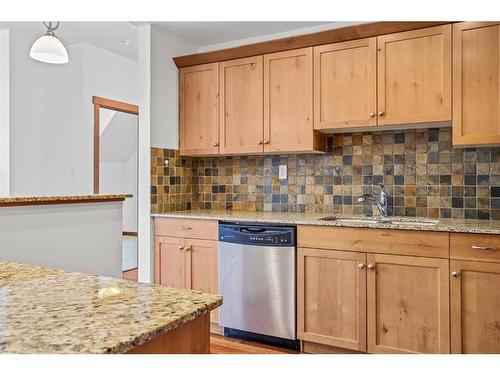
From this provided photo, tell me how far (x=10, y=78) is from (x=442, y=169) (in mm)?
3668

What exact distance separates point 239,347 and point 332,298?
74cm

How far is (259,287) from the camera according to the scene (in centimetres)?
284

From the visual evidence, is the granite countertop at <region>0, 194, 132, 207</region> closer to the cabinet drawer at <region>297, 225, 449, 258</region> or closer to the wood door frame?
the cabinet drawer at <region>297, 225, 449, 258</region>

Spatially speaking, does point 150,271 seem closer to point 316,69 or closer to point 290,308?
point 290,308

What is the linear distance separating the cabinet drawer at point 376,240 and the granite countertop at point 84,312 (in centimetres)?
182

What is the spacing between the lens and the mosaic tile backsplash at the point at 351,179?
9.28 ft

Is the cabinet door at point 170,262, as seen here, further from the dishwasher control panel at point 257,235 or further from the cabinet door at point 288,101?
the cabinet door at point 288,101

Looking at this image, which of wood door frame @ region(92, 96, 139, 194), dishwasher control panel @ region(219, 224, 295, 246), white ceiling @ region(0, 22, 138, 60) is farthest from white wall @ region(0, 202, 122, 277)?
wood door frame @ region(92, 96, 139, 194)

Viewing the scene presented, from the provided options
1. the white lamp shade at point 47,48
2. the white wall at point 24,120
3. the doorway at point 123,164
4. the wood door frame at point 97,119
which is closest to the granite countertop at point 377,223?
the white lamp shade at point 47,48

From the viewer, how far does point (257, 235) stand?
283cm

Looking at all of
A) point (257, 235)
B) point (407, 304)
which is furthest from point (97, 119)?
point (407, 304)

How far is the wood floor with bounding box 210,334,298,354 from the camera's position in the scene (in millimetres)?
2754

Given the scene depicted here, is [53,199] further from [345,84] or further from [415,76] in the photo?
[415,76]
